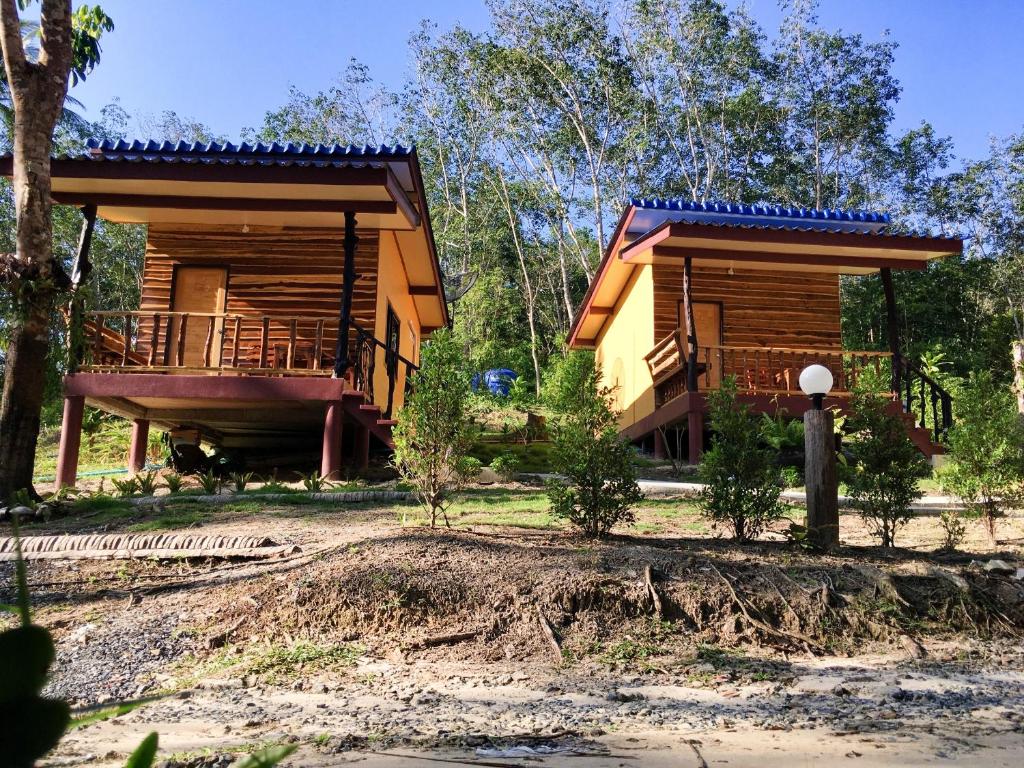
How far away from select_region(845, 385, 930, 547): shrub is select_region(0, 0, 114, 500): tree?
784 cm

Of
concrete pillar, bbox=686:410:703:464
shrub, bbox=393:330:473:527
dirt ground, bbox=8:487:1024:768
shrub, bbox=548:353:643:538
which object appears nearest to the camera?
dirt ground, bbox=8:487:1024:768

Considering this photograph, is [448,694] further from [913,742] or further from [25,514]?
[25,514]

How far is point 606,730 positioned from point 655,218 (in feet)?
44.3

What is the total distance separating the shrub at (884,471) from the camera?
607 centimetres

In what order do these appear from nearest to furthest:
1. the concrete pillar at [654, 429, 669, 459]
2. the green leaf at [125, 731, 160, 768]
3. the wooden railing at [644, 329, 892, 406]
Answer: the green leaf at [125, 731, 160, 768]
the wooden railing at [644, 329, 892, 406]
the concrete pillar at [654, 429, 669, 459]

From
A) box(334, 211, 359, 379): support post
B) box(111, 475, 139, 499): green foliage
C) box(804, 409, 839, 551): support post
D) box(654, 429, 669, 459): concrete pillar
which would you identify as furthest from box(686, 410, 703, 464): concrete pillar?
box(111, 475, 139, 499): green foliage

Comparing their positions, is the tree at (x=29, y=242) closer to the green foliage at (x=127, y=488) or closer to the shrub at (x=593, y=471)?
the green foliage at (x=127, y=488)

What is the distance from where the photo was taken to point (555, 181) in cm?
2894

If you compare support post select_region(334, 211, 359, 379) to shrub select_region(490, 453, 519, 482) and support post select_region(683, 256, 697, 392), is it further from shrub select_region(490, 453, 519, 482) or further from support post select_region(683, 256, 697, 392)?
support post select_region(683, 256, 697, 392)

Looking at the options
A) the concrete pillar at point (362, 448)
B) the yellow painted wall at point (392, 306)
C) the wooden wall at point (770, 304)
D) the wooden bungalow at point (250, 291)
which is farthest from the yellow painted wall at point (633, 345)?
the concrete pillar at point (362, 448)

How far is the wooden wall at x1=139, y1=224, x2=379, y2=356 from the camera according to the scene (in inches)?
505

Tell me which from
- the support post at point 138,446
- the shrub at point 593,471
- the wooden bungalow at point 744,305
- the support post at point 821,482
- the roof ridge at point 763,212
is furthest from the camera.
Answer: the roof ridge at point 763,212

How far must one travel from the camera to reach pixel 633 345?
56.0 ft

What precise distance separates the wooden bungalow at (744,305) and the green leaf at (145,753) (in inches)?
475
